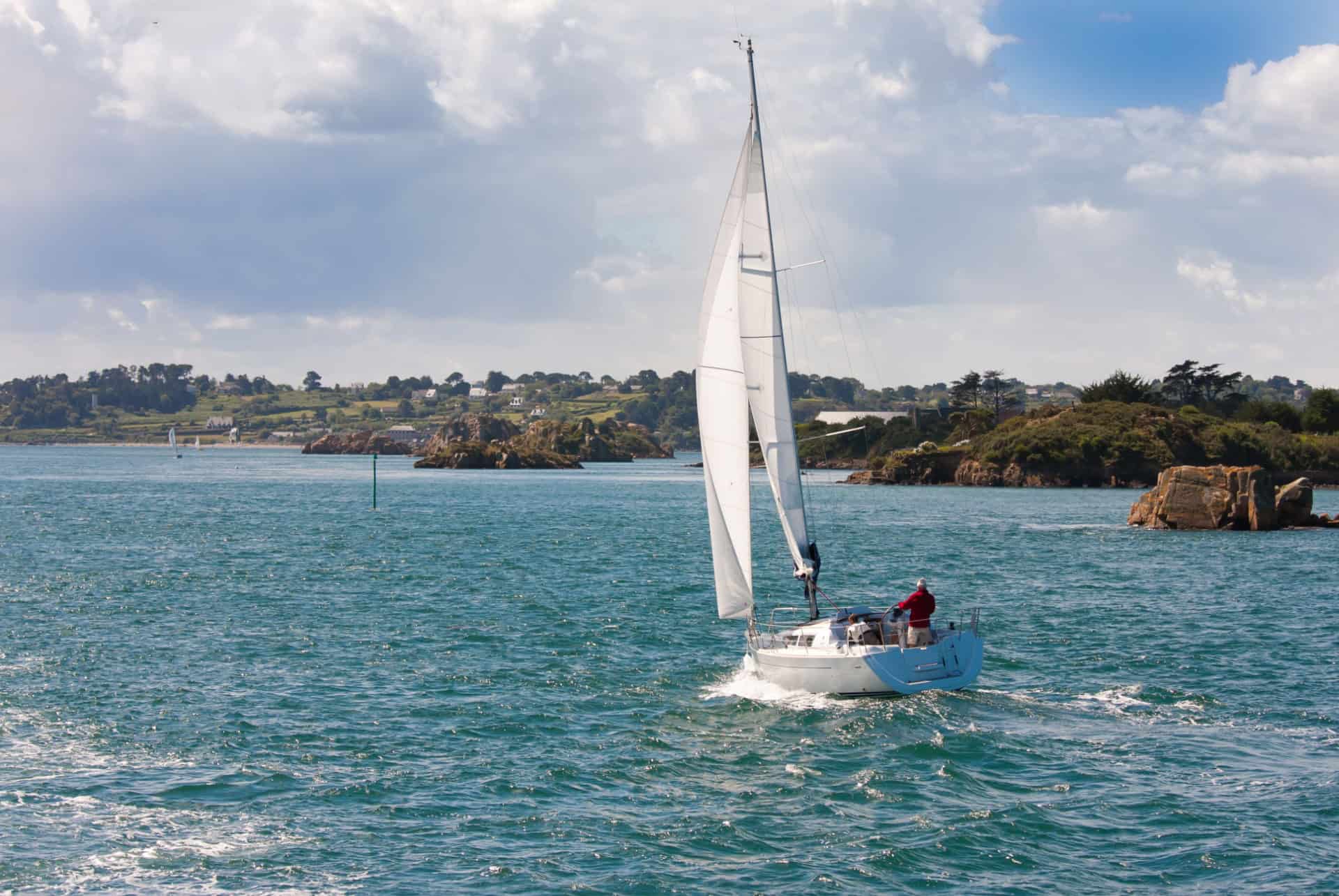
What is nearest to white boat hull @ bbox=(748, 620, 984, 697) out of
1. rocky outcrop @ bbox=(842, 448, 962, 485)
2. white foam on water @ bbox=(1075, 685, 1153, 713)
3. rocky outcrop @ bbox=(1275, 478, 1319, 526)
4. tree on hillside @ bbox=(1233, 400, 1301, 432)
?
white foam on water @ bbox=(1075, 685, 1153, 713)

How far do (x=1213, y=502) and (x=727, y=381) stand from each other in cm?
6197

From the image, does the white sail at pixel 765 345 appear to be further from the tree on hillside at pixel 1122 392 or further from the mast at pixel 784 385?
the tree on hillside at pixel 1122 392

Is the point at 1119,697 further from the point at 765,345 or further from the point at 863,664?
the point at 765,345

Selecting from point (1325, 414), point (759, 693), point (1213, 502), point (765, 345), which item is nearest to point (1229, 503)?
point (1213, 502)

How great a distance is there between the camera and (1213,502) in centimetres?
8119

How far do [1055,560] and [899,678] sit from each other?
1484 inches

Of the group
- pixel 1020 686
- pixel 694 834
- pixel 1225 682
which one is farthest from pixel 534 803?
pixel 1225 682

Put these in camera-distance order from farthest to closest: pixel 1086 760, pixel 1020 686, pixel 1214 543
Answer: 1. pixel 1214 543
2. pixel 1020 686
3. pixel 1086 760

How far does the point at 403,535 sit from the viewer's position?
3093 inches

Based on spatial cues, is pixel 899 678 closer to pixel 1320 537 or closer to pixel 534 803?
pixel 534 803

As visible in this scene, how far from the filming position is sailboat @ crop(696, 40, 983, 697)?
2903 cm

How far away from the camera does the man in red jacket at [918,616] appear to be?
92.8 ft

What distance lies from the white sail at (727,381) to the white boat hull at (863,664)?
1.72 metres

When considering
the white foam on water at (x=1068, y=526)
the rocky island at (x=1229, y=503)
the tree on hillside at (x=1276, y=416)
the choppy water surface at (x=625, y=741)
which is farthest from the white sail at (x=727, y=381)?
the tree on hillside at (x=1276, y=416)
